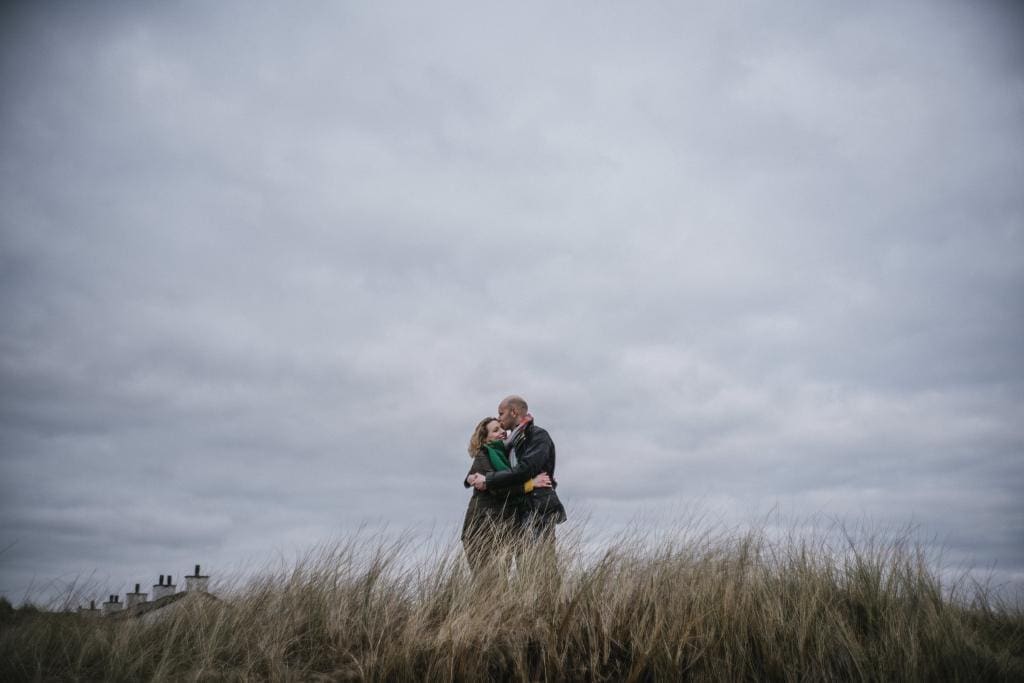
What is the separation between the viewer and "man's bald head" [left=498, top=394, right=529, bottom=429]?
687 cm

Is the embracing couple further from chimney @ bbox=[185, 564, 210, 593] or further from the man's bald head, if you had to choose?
chimney @ bbox=[185, 564, 210, 593]

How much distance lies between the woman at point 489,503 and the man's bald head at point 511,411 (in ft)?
0.64

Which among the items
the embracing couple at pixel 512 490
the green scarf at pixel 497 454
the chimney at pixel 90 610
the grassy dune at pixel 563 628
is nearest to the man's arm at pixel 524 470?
the embracing couple at pixel 512 490

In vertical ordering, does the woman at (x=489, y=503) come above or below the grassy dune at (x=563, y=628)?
above

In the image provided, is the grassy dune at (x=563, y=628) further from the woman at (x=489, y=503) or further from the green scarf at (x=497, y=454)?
the green scarf at (x=497, y=454)

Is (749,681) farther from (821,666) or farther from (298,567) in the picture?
(298,567)

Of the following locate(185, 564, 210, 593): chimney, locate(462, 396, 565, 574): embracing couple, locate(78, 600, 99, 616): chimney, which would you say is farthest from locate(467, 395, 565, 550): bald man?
locate(78, 600, 99, 616): chimney

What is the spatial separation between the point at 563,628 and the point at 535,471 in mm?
1814

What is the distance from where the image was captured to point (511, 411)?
271 inches

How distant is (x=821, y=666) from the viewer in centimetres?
453

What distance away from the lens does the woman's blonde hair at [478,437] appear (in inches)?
279

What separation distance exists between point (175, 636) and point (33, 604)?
1881 millimetres

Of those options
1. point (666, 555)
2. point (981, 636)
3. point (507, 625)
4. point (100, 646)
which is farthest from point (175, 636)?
point (981, 636)

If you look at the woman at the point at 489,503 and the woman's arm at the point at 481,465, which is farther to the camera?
the woman's arm at the point at 481,465
